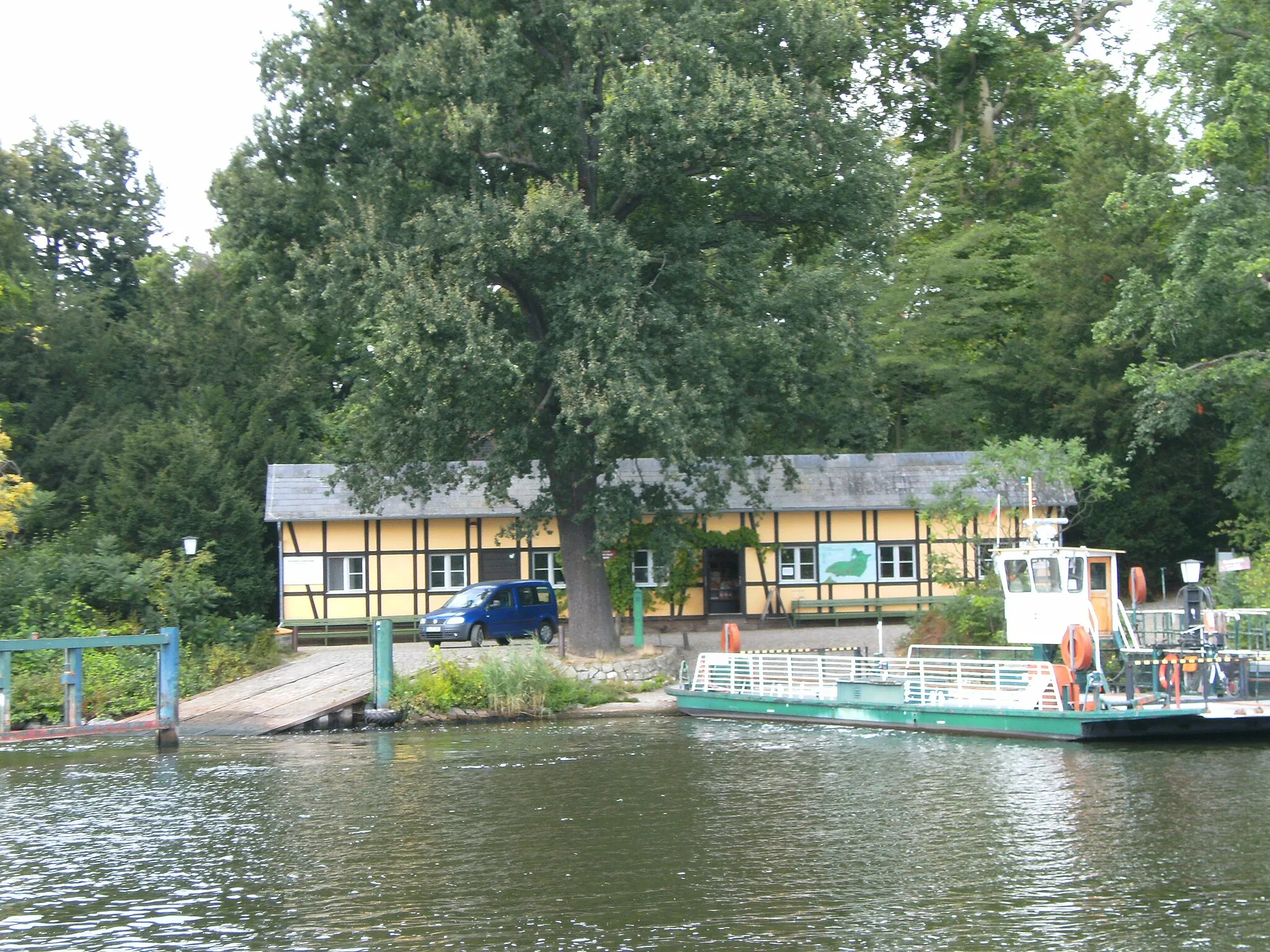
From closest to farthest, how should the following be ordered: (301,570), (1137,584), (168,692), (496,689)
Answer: (168,692)
(1137,584)
(496,689)
(301,570)

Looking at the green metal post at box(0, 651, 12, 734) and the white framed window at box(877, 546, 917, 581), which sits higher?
the white framed window at box(877, 546, 917, 581)

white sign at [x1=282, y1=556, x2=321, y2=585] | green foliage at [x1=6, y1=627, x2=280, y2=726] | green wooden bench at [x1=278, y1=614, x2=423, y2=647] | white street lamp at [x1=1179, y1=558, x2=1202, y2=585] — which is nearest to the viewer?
white street lamp at [x1=1179, y1=558, x2=1202, y2=585]

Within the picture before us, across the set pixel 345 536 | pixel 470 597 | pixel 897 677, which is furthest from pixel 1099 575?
pixel 345 536

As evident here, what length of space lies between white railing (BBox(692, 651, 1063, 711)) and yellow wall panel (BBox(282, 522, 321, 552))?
502 inches

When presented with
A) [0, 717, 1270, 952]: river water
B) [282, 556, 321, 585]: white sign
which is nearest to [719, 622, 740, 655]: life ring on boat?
[0, 717, 1270, 952]: river water

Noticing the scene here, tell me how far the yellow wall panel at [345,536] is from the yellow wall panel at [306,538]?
0.23m

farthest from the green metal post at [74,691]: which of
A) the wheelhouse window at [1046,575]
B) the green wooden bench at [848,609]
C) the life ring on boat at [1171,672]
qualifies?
the green wooden bench at [848,609]

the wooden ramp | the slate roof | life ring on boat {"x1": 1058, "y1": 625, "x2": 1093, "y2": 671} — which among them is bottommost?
the wooden ramp

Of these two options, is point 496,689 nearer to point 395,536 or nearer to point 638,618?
point 638,618

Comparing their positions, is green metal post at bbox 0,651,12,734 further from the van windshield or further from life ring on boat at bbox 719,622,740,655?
life ring on boat at bbox 719,622,740,655

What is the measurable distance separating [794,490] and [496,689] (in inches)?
461

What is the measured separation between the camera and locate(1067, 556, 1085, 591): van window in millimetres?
23891

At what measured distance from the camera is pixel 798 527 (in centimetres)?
3744

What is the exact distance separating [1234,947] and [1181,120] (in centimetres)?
2476
